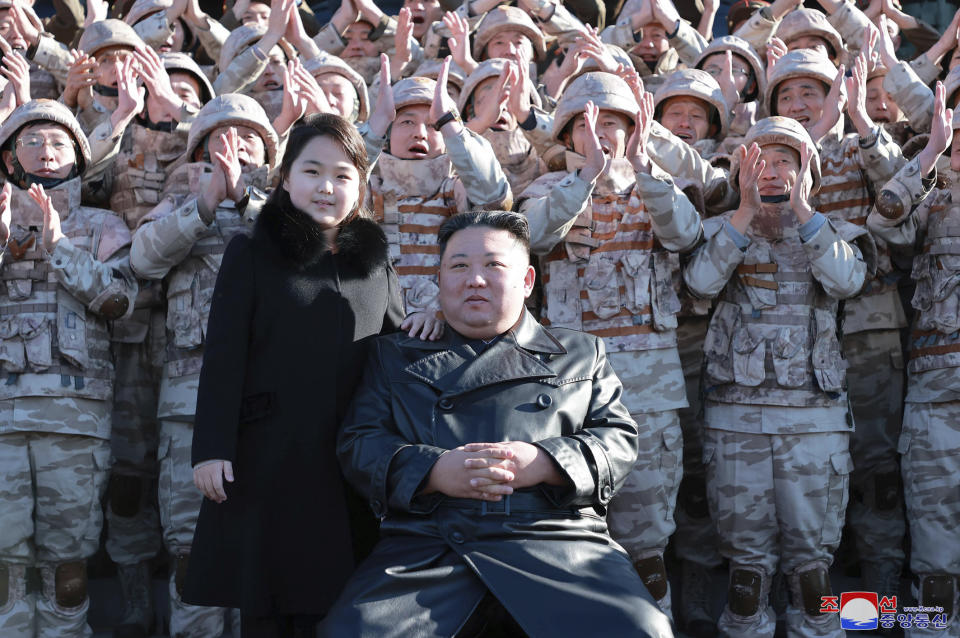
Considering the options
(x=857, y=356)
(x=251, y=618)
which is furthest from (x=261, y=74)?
(x=251, y=618)

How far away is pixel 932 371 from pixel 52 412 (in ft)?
13.8

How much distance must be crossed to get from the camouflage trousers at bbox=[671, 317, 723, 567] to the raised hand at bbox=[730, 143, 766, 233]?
87 cm

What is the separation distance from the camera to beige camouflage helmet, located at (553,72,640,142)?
5.67 metres

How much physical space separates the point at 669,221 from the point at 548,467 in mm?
2095

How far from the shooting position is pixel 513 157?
6.44 metres

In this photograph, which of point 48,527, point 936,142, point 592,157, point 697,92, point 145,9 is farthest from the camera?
point 145,9

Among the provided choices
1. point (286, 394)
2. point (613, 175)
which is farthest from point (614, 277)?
point (286, 394)

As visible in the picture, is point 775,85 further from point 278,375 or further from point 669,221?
point 278,375

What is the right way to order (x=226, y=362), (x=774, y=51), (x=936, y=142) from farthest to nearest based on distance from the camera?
(x=774, y=51) → (x=936, y=142) → (x=226, y=362)

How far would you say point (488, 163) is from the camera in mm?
5160

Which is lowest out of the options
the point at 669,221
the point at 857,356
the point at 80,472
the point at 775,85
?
the point at 80,472

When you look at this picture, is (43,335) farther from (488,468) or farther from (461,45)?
(461,45)

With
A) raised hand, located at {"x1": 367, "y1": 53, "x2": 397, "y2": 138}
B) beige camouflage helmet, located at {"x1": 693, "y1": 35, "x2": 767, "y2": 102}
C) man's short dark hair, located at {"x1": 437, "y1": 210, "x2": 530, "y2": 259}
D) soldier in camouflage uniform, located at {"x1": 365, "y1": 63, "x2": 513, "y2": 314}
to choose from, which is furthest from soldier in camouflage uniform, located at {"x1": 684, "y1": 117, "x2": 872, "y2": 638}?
beige camouflage helmet, located at {"x1": 693, "y1": 35, "x2": 767, "y2": 102}

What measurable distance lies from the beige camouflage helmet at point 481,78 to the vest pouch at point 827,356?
242 centimetres
